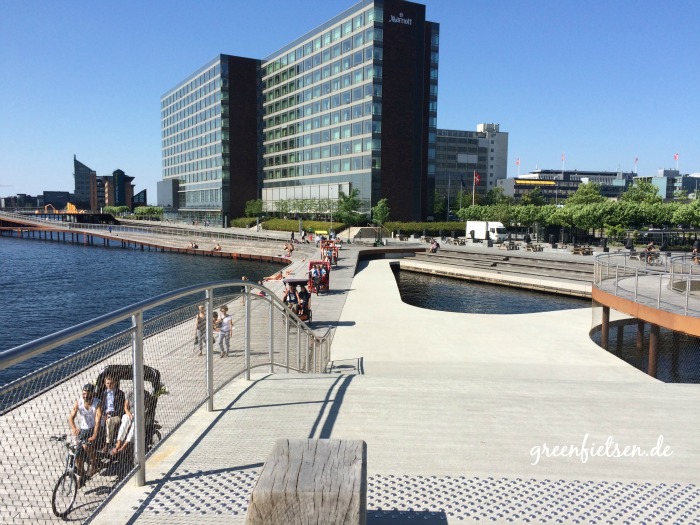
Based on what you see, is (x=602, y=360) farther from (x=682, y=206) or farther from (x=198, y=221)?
(x=198, y=221)

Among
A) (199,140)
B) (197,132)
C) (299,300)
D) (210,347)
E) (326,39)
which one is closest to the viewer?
(210,347)

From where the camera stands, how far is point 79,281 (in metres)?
50.5

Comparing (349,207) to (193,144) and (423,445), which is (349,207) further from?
(423,445)

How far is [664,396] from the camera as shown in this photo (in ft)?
25.6

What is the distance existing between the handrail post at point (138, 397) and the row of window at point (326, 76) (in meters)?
81.2

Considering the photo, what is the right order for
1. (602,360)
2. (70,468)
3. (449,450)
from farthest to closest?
(602,360)
(449,450)
(70,468)

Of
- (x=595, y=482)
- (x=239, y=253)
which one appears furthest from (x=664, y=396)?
(x=239, y=253)

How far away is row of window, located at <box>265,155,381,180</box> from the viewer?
8181 centimetres

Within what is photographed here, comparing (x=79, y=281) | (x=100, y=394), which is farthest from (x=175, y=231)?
(x=100, y=394)

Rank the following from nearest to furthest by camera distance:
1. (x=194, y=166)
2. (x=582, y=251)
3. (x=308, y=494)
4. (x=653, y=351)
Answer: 1. (x=308, y=494)
2. (x=653, y=351)
3. (x=582, y=251)
4. (x=194, y=166)

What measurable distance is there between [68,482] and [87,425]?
17.5 inches

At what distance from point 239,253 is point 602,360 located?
62.1 m

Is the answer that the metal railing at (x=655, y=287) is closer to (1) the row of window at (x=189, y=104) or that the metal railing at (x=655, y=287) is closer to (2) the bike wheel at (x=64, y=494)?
(2) the bike wheel at (x=64, y=494)

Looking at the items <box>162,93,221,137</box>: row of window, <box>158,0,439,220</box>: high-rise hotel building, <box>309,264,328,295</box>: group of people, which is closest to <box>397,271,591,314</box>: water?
<box>309,264,328,295</box>: group of people
